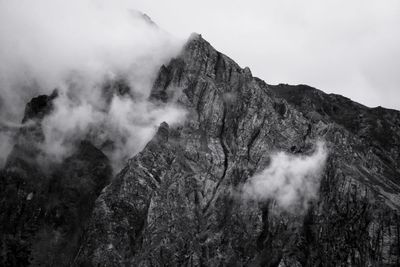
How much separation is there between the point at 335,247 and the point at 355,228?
33.2 ft

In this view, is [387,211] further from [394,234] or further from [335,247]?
[335,247]

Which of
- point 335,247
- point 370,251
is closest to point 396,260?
point 370,251

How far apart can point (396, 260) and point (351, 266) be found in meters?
15.4

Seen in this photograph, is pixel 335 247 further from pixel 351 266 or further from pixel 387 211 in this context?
pixel 387 211

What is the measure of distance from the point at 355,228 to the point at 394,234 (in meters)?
13.7

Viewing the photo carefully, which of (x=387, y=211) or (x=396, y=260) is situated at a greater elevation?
(x=387, y=211)

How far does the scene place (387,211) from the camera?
648 feet

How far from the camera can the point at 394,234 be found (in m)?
192

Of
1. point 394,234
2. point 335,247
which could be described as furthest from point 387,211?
point 335,247

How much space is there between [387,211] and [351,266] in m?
24.1

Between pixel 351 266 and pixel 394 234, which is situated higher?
pixel 394 234

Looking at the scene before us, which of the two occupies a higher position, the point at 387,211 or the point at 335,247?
the point at 387,211

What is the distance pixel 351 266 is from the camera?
193m

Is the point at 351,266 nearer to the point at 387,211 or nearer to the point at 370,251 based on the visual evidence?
the point at 370,251
